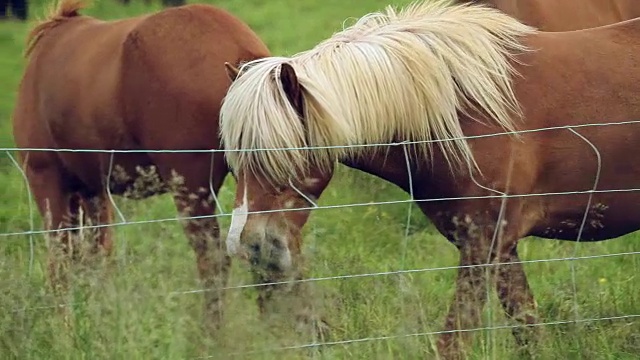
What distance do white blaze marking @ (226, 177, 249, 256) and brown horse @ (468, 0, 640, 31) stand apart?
1729 mm

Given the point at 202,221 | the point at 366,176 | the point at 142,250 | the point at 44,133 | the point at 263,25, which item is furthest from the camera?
the point at 263,25

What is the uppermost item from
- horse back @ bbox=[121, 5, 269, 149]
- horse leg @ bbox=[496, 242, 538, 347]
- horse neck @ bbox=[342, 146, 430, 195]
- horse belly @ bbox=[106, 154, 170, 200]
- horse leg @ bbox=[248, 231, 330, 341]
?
horse back @ bbox=[121, 5, 269, 149]

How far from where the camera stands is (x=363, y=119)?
4074 mm

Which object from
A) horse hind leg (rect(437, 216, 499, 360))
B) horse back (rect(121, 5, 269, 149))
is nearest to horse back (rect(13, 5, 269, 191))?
horse back (rect(121, 5, 269, 149))

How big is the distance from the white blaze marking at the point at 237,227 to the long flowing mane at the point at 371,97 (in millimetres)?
140

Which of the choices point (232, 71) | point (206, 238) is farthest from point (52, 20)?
point (206, 238)

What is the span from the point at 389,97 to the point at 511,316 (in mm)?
968

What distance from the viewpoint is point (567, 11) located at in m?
5.79

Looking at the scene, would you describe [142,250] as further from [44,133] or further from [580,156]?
[44,133]

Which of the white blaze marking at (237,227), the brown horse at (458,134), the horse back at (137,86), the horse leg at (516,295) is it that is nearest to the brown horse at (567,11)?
the brown horse at (458,134)

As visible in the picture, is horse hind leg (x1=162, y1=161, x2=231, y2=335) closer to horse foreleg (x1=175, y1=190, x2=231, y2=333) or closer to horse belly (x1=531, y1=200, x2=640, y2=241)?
horse foreleg (x1=175, y1=190, x2=231, y2=333)

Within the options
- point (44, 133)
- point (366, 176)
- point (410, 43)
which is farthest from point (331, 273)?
point (366, 176)

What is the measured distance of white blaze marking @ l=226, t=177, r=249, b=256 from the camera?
13.0 feet

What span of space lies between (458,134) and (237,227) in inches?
33.3
